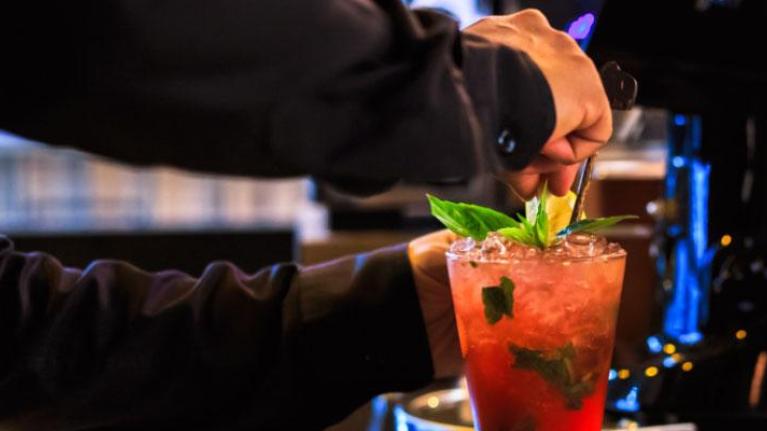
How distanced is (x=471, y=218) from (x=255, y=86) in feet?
0.77

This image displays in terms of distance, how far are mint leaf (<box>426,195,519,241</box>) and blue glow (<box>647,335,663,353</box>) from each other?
0.42 meters

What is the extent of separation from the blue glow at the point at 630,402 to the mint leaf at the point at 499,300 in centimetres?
34

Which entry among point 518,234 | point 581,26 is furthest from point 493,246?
point 581,26

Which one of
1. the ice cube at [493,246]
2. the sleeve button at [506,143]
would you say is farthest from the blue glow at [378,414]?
the sleeve button at [506,143]

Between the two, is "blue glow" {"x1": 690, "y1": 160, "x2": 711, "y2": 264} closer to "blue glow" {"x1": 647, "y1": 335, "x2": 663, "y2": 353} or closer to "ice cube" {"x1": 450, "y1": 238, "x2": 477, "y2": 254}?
"blue glow" {"x1": 647, "y1": 335, "x2": 663, "y2": 353}

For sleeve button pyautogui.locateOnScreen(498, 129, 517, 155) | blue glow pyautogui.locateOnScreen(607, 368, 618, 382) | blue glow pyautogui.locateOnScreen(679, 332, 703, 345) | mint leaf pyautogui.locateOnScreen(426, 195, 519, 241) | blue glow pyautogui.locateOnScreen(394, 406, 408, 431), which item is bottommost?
blue glow pyautogui.locateOnScreen(394, 406, 408, 431)

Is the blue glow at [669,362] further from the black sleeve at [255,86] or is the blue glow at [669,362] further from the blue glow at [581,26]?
the black sleeve at [255,86]

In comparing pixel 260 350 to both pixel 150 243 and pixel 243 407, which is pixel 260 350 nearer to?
pixel 243 407

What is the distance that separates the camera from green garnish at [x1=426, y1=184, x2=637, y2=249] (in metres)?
0.73

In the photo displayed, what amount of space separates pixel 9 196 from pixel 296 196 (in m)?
1.30

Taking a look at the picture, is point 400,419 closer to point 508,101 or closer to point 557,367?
point 557,367

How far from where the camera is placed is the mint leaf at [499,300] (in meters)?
0.73

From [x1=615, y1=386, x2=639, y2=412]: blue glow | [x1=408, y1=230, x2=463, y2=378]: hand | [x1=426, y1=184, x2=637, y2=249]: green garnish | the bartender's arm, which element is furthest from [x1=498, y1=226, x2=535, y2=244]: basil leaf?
[x1=615, y1=386, x2=639, y2=412]: blue glow

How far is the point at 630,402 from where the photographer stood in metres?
1.03
